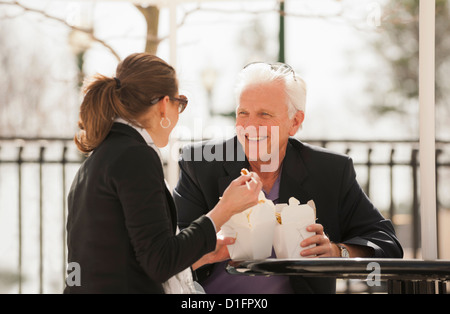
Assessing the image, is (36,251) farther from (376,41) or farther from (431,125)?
(376,41)

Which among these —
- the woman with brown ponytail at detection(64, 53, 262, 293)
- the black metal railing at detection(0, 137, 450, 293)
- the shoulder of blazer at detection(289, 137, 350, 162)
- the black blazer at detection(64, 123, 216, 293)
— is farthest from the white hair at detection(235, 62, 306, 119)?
the black metal railing at detection(0, 137, 450, 293)

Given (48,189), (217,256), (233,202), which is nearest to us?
(233,202)

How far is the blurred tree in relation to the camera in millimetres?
14508

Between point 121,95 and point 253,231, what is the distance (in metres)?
0.60

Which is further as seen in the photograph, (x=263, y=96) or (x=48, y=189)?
(x=48, y=189)

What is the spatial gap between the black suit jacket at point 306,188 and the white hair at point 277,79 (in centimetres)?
21

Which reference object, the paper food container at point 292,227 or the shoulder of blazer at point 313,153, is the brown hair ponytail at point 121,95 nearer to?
the paper food container at point 292,227

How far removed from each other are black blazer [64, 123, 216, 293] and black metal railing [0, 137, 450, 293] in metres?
4.01

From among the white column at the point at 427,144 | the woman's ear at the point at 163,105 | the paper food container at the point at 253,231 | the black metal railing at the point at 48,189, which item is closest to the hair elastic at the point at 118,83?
the woman's ear at the point at 163,105

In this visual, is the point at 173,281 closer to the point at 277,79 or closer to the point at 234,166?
the point at 234,166

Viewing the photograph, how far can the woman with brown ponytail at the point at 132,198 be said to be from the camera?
1916 mm

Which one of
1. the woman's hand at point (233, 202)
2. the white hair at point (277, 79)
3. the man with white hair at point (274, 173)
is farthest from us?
the white hair at point (277, 79)

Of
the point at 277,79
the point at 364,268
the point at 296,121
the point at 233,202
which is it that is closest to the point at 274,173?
the point at 296,121

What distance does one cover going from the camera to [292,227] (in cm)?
226
